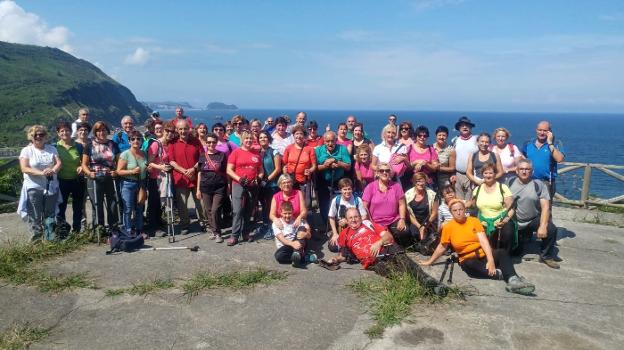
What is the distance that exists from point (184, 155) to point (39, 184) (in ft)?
6.98

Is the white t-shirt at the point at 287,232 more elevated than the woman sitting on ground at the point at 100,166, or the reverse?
the woman sitting on ground at the point at 100,166

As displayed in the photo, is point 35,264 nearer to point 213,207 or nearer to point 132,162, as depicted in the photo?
point 132,162

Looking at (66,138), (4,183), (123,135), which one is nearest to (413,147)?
(123,135)

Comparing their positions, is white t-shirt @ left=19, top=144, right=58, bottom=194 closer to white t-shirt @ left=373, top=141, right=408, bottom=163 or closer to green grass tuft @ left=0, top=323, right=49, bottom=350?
green grass tuft @ left=0, top=323, right=49, bottom=350

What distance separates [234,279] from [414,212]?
9.89 feet

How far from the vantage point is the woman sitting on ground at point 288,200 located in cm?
644

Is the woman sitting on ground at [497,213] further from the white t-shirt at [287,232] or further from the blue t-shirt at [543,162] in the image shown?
the white t-shirt at [287,232]

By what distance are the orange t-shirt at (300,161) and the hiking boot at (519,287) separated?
3.41 metres

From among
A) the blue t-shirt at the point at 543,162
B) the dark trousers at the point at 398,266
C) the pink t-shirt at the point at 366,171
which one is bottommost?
the dark trousers at the point at 398,266

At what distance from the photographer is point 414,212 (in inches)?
267

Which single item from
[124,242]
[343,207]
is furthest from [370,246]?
[124,242]

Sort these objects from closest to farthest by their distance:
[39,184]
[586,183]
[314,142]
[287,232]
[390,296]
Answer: [390,296]
[287,232]
[39,184]
[314,142]
[586,183]

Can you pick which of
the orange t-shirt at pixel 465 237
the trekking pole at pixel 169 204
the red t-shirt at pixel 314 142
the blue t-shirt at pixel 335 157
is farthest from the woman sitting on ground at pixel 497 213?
the trekking pole at pixel 169 204

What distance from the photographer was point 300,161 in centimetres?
709
